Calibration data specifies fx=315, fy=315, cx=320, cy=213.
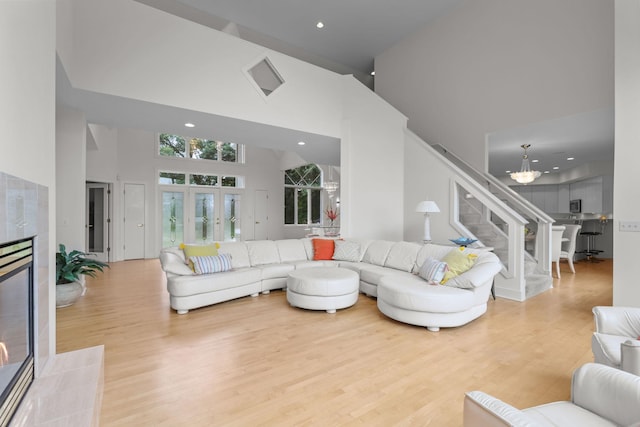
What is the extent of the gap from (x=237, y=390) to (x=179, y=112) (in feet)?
12.8

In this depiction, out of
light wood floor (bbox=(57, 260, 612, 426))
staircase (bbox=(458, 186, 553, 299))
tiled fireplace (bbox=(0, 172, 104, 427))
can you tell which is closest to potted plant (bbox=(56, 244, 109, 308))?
light wood floor (bbox=(57, 260, 612, 426))

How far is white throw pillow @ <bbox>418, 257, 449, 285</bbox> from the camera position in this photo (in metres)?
3.68

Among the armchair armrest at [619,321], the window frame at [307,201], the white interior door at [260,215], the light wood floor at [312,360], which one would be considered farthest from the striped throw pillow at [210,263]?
the window frame at [307,201]

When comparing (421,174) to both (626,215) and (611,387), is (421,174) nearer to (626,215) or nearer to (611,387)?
(626,215)

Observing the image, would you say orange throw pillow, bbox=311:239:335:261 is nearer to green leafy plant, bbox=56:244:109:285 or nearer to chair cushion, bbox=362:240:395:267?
chair cushion, bbox=362:240:395:267

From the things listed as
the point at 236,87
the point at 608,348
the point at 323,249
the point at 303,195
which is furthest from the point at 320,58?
the point at 608,348

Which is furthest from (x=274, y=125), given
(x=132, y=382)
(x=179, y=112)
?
(x=132, y=382)

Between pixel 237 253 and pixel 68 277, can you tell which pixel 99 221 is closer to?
pixel 68 277

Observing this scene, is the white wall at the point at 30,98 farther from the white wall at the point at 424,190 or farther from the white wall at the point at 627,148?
the white wall at the point at 424,190

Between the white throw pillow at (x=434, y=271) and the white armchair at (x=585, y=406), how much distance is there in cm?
→ 219

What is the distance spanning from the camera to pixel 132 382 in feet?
7.48

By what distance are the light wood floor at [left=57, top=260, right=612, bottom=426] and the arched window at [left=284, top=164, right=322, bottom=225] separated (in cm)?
715

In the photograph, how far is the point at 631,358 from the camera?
63.8 inches

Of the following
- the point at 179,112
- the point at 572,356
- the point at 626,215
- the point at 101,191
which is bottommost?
the point at 572,356
